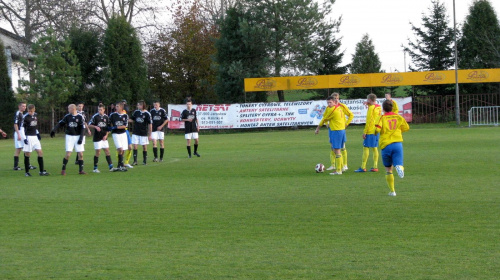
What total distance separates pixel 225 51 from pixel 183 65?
22.3 ft

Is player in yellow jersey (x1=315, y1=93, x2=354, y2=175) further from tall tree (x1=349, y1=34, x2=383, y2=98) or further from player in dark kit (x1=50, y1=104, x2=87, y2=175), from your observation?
tall tree (x1=349, y1=34, x2=383, y2=98)

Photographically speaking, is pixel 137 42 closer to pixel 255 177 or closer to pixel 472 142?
pixel 472 142

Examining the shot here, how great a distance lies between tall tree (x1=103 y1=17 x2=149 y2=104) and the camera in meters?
46.6

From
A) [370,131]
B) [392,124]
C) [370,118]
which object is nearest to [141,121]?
[370,131]

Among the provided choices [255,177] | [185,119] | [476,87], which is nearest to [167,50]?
[476,87]

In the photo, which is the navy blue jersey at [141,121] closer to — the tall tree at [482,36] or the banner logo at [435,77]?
the banner logo at [435,77]

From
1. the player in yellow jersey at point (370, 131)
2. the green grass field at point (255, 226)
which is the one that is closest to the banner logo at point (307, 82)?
the player in yellow jersey at point (370, 131)

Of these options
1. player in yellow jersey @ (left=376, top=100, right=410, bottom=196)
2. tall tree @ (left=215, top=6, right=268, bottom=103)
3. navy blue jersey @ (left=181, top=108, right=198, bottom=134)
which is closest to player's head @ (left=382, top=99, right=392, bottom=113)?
player in yellow jersey @ (left=376, top=100, right=410, bottom=196)

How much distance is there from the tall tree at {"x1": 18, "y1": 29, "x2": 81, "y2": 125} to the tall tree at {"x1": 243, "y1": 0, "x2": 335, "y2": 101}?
583 inches

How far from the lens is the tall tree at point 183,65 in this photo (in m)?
54.5

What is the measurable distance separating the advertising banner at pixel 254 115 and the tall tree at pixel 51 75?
8705 mm

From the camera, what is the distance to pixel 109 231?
8406 mm

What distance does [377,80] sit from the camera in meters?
44.0

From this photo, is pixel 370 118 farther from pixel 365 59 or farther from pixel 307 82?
pixel 365 59
